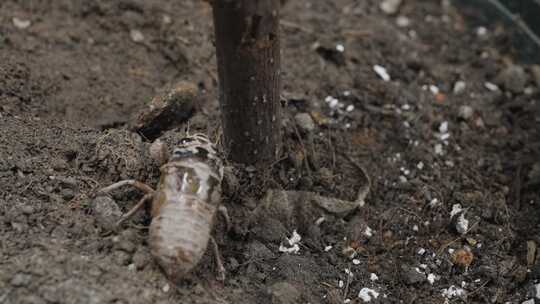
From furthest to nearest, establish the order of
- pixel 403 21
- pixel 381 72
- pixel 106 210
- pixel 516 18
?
pixel 403 21 < pixel 516 18 < pixel 381 72 < pixel 106 210

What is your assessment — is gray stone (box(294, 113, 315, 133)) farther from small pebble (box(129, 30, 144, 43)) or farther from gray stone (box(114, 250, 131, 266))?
gray stone (box(114, 250, 131, 266))

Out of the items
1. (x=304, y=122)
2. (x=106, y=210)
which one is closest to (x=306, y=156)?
(x=304, y=122)

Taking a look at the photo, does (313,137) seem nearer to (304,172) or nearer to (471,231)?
(304,172)

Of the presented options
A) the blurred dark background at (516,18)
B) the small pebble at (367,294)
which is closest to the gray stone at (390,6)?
the blurred dark background at (516,18)

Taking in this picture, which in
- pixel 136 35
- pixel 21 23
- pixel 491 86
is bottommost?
pixel 491 86

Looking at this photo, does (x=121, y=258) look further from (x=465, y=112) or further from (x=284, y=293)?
(x=465, y=112)

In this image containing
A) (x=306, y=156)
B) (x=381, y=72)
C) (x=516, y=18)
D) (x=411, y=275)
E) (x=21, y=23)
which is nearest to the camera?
(x=411, y=275)
